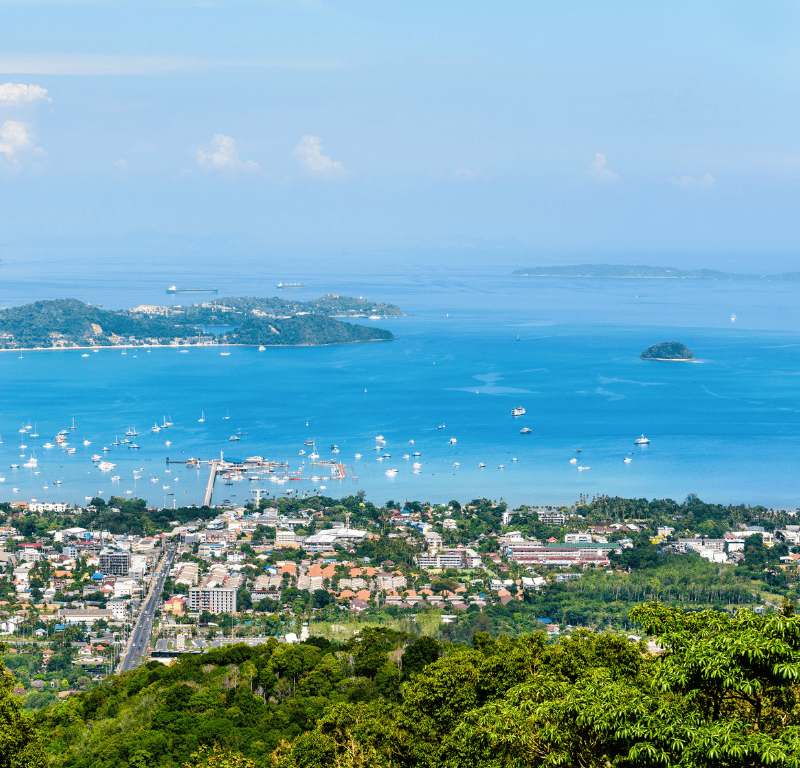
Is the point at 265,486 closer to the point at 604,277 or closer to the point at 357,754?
the point at 357,754

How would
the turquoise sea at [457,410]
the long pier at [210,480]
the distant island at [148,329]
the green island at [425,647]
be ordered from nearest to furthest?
the green island at [425,647] < the long pier at [210,480] < the turquoise sea at [457,410] < the distant island at [148,329]

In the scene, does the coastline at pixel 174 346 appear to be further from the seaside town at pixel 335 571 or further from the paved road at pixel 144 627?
the paved road at pixel 144 627

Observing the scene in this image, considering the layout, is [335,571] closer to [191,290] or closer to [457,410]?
[457,410]

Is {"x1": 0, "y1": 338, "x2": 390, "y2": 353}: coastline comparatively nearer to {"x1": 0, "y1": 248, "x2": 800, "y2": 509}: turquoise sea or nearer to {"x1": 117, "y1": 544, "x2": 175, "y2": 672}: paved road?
{"x1": 0, "y1": 248, "x2": 800, "y2": 509}: turquoise sea

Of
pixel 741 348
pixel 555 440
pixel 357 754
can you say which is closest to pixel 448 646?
pixel 357 754

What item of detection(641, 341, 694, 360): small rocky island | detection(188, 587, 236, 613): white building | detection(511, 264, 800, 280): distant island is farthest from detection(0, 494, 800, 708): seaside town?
detection(511, 264, 800, 280): distant island

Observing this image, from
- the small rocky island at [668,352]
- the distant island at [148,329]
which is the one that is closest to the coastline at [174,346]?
the distant island at [148,329]

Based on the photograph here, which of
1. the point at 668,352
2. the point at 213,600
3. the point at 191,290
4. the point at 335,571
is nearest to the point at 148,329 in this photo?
the point at 191,290
